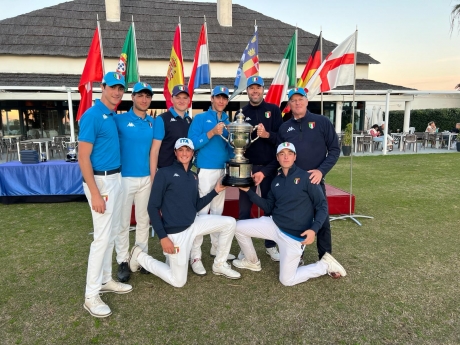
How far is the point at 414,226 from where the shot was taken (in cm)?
530

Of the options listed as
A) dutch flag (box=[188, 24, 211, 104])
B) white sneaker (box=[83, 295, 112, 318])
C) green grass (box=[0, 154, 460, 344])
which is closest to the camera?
green grass (box=[0, 154, 460, 344])

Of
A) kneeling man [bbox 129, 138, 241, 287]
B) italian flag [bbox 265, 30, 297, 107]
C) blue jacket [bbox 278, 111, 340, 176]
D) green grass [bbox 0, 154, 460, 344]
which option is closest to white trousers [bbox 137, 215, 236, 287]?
kneeling man [bbox 129, 138, 241, 287]

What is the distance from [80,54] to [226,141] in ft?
56.5

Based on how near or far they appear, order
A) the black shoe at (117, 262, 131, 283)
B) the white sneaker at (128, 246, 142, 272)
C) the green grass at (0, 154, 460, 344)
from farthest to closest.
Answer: the white sneaker at (128, 246, 142, 272) → the black shoe at (117, 262, 131, 283) → the green grass at (0, 154, 460, 344)

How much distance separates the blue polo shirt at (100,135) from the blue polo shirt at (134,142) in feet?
0.86

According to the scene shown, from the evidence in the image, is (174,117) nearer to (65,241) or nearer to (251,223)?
(251,223)

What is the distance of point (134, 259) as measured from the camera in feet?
12.3

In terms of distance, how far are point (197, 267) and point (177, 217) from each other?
0.77 metres

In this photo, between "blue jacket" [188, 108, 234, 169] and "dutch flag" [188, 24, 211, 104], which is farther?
"dutch flag" [188, 24, 211, 104]

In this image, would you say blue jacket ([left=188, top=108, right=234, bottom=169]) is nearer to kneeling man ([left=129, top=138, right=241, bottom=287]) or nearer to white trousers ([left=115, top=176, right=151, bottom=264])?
kneeling man ([left=129, top=138, right=241, bottom=287])

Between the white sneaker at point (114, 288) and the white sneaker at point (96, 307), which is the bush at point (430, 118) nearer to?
the white sneaker at point (114, 288)

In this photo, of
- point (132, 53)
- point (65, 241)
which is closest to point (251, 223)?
point (65, 241)

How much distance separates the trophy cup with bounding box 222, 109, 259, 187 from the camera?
3439 mm

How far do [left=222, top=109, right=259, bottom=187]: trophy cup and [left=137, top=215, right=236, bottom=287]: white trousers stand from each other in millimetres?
472
